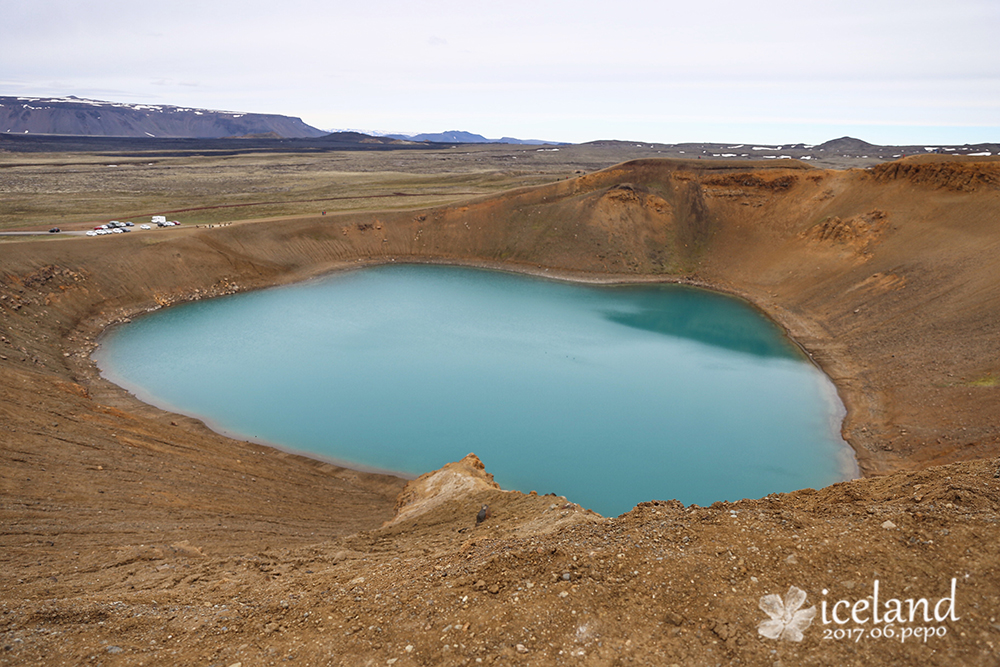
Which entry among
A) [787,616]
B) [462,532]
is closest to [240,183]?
[462,532]

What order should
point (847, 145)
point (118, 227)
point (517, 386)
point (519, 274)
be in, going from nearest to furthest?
point (517, 386), point (118, 227), point (519, 274), point (847, 145)

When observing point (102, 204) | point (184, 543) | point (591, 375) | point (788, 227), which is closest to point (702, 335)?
point (591, 375)

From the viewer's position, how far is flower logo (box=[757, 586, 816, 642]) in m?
8.42

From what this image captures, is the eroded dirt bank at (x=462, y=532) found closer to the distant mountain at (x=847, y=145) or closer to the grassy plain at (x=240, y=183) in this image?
the grassy plain at (x=240, y=183)

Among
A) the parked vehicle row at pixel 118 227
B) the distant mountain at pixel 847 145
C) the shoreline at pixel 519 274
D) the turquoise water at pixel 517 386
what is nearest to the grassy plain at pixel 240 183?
the parked vehicle row at pixel 118 227

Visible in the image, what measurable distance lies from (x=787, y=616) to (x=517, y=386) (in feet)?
70.5

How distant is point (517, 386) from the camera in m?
29.8

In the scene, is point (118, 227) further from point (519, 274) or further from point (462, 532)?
point (462, 532)

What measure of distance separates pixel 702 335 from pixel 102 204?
65344 millimetres

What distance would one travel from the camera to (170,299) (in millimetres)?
41844

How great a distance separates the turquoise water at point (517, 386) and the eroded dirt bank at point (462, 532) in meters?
2.22

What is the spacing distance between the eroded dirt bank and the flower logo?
146mm

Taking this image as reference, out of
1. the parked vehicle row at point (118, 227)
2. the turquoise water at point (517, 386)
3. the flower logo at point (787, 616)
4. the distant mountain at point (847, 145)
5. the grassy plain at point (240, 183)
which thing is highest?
the distant mountain at point (847, 145)

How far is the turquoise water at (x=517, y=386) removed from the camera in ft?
76.1
